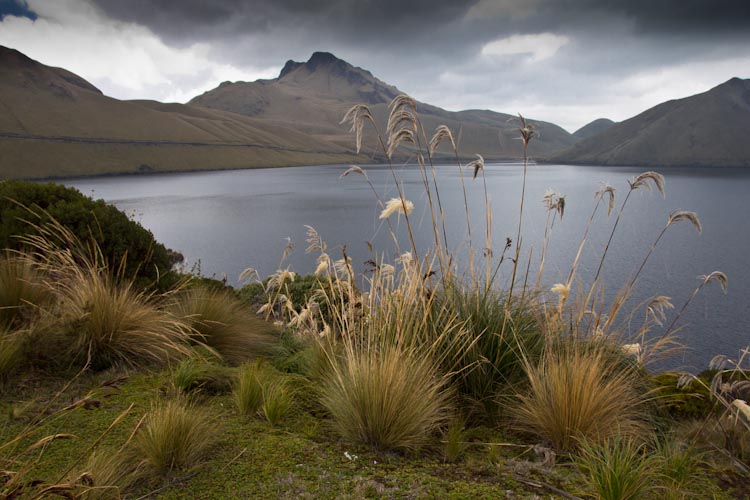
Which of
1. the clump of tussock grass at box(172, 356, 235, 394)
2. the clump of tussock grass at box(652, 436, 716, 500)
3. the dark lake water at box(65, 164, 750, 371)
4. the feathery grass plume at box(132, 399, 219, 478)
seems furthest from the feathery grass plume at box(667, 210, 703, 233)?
the dark lake water at box(65, 164, 750, 371)

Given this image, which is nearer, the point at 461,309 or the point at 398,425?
the point at 398,425

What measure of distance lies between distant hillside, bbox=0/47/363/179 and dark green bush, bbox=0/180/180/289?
118502 millimetres

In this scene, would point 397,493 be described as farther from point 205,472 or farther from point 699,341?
point 699,341

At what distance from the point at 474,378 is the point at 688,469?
1.68 metres

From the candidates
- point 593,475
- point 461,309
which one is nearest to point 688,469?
point 593,475

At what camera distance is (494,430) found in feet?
12.7

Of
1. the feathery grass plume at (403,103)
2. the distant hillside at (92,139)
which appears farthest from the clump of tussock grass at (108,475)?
the distant hillside at (92,139)

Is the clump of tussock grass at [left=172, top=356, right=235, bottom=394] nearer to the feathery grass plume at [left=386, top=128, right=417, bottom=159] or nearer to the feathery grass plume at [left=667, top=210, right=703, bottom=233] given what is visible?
the feathery grass plume at [left=386, top=128, right=417, bottom=159]

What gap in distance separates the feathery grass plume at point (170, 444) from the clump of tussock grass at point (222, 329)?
2580 mm

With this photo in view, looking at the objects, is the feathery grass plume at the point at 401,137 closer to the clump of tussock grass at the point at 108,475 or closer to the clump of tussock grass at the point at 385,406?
the clump of tussock grass at the point at 385,406

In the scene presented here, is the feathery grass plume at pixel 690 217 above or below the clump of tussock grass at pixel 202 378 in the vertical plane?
above

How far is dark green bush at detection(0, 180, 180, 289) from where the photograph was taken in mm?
6812

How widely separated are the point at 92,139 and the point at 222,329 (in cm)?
16357

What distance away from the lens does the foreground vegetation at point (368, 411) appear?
2.75 meters
